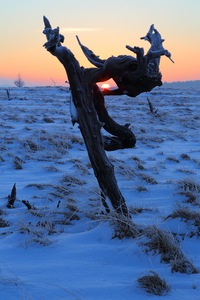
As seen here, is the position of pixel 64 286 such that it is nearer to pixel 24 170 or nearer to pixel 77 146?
pixel 24 170

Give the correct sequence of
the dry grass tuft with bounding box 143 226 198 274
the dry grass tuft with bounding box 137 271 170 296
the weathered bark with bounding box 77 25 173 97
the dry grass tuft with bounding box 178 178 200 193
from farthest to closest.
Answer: the dry grass tuft with bounding box 178 178 200 193 < the weathered bark with bounding box 77 25 173 97 < the dry grass tuft with bounding box 143 226 198 274 < the dry grass tuft with bounding box 137 271 170 296

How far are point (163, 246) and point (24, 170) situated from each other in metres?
5.49

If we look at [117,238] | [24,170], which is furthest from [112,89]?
[24,170]

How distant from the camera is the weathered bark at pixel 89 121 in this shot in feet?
14.6

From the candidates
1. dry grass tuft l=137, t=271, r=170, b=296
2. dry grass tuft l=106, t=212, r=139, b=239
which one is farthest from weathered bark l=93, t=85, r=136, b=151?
dry grass tuft l=137, t=271, r=170, b=296

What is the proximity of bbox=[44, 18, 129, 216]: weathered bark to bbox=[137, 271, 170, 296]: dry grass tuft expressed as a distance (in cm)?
144

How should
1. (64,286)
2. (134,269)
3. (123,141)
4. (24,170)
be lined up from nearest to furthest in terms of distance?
(64,286) → (134,269) → (123,141) → (24,170)

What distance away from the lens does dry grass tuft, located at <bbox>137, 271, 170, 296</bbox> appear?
2.87m

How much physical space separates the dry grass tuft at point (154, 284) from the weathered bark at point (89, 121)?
1.44 metres

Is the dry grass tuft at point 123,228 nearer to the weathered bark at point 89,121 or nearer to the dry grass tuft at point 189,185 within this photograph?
the weathered bark at point 89,121

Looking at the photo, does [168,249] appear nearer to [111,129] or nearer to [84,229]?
[84,229]

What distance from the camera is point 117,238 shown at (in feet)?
13.2

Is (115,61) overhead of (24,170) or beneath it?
overhead

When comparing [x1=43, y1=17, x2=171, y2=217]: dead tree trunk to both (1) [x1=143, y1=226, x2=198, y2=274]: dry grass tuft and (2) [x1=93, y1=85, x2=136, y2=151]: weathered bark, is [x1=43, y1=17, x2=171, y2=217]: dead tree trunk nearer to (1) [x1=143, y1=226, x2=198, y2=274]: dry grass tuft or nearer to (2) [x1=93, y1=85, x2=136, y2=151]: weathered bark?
(2) [x1=93, y1=85, x2=136, y2=151]: weathered bark
